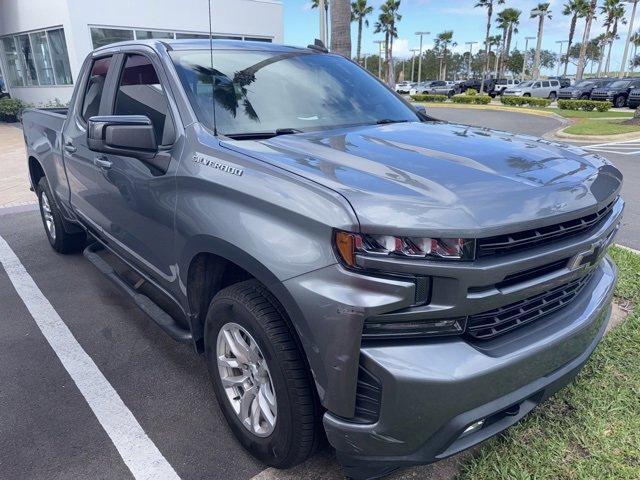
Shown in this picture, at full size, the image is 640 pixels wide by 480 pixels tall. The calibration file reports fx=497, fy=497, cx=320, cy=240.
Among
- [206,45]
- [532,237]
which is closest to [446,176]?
[532,237]

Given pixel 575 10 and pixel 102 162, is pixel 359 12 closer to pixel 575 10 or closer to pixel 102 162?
pixel 575 10

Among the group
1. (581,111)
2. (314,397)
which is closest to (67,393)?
(314,397)

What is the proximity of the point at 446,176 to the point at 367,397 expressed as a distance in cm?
89

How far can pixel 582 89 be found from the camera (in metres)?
33.6

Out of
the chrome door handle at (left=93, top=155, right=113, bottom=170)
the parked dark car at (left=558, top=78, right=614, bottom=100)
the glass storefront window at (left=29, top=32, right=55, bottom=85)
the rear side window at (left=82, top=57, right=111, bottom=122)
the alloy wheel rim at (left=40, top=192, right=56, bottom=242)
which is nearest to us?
the chrome door handle at (left=93, top=155, right=113, bottom=170)

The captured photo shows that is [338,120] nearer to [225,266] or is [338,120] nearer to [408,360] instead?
[225,266]

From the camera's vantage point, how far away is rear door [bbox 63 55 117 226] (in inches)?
141

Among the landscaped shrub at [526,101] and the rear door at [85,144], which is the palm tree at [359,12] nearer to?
the landscaped shrub at [526,101]

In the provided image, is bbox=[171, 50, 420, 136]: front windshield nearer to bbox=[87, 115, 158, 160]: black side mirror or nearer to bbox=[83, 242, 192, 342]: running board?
bbox=[87, 115, 158, 160]: black side mirror

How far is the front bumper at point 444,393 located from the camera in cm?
166

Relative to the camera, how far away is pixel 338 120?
299cm

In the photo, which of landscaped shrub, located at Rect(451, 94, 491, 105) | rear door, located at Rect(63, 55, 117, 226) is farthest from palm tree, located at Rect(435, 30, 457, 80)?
rear door, located at Rect(63, 55, 117, 226)

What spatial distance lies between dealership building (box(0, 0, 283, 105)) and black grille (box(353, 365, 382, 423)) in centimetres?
1640

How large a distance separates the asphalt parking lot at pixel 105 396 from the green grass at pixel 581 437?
0.25 metres
